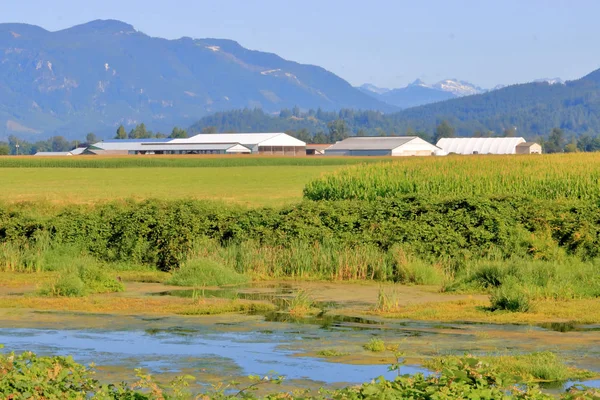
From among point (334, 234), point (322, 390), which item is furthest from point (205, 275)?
point (322, 390)

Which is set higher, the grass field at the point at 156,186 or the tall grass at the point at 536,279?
the grass field at the point at 156,186

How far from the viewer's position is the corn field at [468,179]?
149 feet

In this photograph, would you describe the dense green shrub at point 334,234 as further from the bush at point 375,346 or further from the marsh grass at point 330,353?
the marsh grass at point 330,353

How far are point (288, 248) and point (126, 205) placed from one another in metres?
6.30

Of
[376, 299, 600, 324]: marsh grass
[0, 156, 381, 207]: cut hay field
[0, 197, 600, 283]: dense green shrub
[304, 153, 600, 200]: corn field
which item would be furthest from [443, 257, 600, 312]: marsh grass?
[0, 156, 381, 207]: cut hay field

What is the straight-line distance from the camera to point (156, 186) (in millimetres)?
86500

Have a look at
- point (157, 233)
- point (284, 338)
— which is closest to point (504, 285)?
point (284, 338)

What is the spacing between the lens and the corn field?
45.3 metres

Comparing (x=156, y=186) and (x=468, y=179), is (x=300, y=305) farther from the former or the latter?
(x=156, y=186)

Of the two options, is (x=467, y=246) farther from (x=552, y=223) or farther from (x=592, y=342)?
(x=592, y=342)

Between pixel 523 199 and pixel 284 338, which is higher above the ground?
pixel 523 199

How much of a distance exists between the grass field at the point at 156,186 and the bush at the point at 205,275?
28.7 metres

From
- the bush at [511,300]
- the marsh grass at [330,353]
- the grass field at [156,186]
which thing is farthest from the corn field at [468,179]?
the marsh grass at [330,353]

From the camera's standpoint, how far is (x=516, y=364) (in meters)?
16.3
